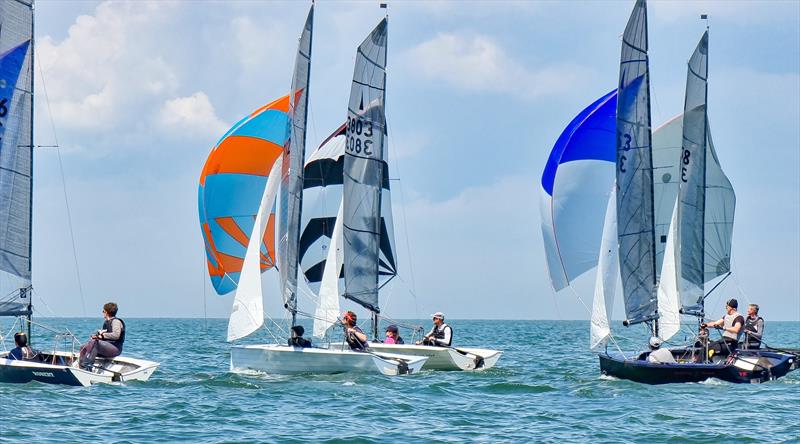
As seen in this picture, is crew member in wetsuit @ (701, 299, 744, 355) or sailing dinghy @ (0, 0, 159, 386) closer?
sailing dinghy @ (0, 0, 159, 386)

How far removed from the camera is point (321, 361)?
21.9 metres

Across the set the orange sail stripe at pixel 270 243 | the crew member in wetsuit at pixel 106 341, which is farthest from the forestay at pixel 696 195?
the crew member in wetsuit at pixel 106 341

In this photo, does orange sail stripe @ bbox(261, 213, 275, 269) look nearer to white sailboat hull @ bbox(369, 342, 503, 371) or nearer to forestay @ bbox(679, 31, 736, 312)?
white sailboat hull @ bbox(369, 342, 503, 371)

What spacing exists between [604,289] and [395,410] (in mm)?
6603

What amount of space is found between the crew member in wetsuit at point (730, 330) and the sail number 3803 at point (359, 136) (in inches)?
352

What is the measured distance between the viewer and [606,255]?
2347 cm

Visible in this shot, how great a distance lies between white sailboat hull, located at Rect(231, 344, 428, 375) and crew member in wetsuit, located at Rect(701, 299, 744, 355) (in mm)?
5712

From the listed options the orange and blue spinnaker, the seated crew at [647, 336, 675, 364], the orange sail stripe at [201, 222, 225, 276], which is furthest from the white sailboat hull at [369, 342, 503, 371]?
the orange sail stripe at [201, 222, 225, 276]

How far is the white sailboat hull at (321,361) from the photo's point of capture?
21703mm

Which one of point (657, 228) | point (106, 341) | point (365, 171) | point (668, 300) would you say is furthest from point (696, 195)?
point (106, 341)

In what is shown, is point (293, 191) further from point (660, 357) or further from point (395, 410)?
point (660, 357)

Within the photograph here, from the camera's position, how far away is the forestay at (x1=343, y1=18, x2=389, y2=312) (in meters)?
26.2

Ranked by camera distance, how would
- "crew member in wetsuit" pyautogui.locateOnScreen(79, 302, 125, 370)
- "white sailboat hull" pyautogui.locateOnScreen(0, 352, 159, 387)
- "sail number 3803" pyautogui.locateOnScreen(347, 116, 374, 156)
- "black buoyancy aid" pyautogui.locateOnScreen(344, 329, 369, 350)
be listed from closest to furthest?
1. "white sailboat hull" pyautogui.locateOnScreen(0, 352, 159, 387)
2. "crew member in wetsuit" pyautogui.locateOnScreen(79, 302, 125, 370)
3. "black buoyancy aid" pyautogui.locateOnScreen(344, 329, 369, 350)
4. "sail number 3803" pyautogui.locateOnScreen(347, 116, 374, 156)

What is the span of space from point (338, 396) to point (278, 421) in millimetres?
3087
